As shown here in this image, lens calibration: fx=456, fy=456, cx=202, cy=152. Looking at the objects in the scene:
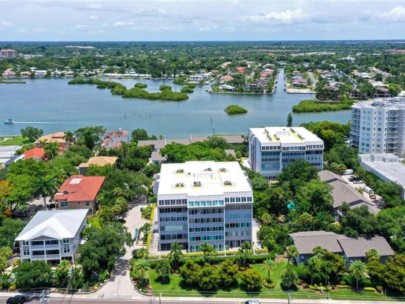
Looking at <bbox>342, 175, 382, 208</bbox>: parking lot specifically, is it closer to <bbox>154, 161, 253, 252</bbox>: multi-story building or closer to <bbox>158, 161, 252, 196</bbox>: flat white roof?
<bbox>158, 161, 252, 196</bbox>: flat white roof

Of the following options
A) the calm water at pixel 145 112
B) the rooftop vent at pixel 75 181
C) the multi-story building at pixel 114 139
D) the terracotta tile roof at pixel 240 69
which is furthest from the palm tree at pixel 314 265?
the terracotta tile roof at pixel 240 69

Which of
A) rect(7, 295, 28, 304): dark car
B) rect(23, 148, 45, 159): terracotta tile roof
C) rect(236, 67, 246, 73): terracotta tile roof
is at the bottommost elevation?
rect(7, 295, 28, 304): dark car

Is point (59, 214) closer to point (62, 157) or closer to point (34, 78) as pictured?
point (62, 157)

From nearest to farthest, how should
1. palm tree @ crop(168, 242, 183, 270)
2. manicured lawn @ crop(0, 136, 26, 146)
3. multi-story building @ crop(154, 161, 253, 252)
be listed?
palm tree @ crop(168, 242, 183, 270) < multi-story building @ crop(154, 161, 253, 252) < manicured lawn @ crop(0, 136, 26, 146)

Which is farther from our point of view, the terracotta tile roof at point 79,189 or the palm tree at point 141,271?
the terracotta tile roof at point 79,189

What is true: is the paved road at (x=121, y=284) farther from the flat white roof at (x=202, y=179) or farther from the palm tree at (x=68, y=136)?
the palm tree at (x=68, y=136)

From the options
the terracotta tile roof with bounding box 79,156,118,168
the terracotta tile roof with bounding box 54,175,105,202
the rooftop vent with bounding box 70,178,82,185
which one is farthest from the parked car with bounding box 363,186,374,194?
the rooftop vent with bounding box 70,178,82,185
